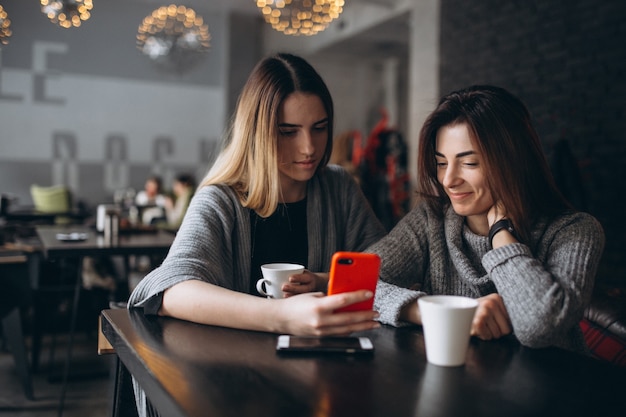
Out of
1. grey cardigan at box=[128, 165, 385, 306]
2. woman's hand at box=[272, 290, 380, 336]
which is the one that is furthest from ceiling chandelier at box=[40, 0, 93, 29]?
woman's hand at box=[272, 290, 380, 336]

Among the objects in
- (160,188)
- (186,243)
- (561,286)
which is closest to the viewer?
(561,286)

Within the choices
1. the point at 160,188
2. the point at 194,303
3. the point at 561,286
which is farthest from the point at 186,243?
the point at 160,188

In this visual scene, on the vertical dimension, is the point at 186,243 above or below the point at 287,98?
below

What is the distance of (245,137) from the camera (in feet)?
4.99

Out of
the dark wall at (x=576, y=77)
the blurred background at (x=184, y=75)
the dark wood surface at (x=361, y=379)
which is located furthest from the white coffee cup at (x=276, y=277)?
the blurred background at (x=184, y=75)

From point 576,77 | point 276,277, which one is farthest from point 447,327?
point 576,77

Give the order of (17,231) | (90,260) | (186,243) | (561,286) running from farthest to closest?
1. (17,231)
2. (90,260)
3. (186,243)
4. (561,286)

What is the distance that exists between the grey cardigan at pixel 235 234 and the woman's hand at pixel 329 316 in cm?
31

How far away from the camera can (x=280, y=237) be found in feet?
5.31

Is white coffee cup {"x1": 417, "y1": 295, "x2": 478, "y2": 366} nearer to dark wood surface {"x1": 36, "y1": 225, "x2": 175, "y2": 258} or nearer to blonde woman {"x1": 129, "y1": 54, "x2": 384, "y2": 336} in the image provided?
blonde woman {"x1": 129, "y1": 54, "x2": 384, "y2": 336}

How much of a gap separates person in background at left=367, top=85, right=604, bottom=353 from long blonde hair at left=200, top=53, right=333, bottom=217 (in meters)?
0.32

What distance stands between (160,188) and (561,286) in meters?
7.27

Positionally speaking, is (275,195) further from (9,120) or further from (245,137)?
(9,120)

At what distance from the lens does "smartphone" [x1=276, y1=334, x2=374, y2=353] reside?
3.11 feet
